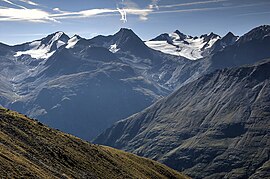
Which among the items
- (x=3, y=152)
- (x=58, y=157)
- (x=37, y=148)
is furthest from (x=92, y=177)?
(x=3, y=152)

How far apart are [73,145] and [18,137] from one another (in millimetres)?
25538

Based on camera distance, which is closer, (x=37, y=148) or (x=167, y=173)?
(x=37, y=148)

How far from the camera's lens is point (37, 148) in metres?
80.6

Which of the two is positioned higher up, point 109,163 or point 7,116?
point 7,116

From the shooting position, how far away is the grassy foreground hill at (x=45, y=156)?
6153 centimetres

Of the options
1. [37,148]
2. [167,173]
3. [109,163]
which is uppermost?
[37,148]

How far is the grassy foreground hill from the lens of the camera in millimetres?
61531

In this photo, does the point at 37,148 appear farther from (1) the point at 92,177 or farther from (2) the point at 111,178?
(2) the point at 111,178

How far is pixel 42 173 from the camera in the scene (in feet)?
211

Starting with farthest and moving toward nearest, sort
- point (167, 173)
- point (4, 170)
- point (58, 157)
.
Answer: point (167, 173)
point (58, 157)
point (4, 170)

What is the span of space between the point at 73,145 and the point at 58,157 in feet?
65.8

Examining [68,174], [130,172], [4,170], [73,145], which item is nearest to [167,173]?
[130,172]

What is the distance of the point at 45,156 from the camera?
79.2m

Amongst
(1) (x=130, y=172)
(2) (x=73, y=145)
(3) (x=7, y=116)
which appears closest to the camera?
(3) (x=7, y=116)
